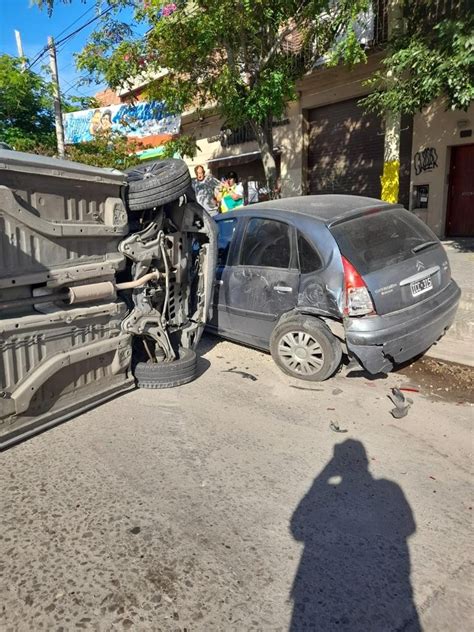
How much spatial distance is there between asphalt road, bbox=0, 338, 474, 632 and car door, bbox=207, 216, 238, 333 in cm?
150

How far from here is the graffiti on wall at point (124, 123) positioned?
14.7m

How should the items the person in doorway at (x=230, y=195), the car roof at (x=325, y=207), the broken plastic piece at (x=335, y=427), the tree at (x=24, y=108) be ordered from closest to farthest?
the broken plastic piece at (x=335, y=427) → the car roof at (x=325, y=207) → the person in doorway at (x=230, y=195) → the tree at (x=24, y=108)

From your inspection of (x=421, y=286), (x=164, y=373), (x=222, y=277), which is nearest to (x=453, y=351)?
(x=421, y=286)

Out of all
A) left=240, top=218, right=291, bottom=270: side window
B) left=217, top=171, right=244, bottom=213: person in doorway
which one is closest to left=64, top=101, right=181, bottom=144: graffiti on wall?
left=217, top=171, right=244, bottom=213: person in doorway

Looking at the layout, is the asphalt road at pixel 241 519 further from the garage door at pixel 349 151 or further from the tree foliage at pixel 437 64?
the garage door at pixel 349 151

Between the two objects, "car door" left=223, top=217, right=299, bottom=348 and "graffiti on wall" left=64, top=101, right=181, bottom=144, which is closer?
"car door" left=223, top=217, right=299, bottom=348

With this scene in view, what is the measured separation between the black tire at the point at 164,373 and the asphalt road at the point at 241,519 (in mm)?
213

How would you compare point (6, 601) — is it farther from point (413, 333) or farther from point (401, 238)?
point (401, 238)

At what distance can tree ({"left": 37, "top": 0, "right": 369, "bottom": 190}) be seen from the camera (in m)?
7.57

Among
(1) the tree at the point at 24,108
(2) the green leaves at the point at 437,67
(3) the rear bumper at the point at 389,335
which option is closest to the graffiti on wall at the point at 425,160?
(2) the green leaves at the point at 437,67

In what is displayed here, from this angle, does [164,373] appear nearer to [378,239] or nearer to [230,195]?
[378,239]

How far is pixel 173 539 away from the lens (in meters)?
2.39

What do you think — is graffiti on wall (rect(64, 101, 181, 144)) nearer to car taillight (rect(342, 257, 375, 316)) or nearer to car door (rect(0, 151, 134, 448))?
car door (rect(0, 151, 134, 448))

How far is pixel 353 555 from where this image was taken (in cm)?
228
